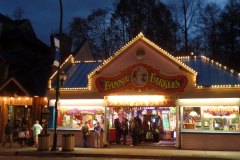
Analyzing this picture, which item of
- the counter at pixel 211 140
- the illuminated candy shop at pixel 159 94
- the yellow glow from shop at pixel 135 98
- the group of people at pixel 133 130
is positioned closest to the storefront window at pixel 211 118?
the illuminated candy shop at pixel 159 94

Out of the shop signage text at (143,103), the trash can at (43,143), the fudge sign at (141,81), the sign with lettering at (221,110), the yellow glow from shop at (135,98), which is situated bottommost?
the trash can at (43,143)

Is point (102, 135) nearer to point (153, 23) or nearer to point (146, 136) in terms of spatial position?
point (146, 136)

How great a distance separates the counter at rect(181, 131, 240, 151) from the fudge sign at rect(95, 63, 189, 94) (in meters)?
2.70

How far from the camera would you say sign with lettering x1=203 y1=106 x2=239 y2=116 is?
16.3 m

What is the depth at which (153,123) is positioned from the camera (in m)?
19.9

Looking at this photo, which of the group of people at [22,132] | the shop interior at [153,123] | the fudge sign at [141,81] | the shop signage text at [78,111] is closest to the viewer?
the fudge sign at [141,81]

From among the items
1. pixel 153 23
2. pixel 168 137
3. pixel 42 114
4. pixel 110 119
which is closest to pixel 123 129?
pixel 110 119

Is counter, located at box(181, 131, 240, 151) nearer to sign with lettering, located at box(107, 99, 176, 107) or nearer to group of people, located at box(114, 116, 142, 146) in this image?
sign with lettering, located at box(107, 99, 176, 107)

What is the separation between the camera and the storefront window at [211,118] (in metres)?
16.4

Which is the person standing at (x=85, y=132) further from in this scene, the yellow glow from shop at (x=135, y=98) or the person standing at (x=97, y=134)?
the yellow glow from shop at (x=135, y=98)

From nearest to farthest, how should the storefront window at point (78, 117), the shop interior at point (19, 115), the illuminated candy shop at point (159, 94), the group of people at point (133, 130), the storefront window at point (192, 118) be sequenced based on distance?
the illuminated candy shop at point (159, 94) → the storefront window at point (192, 118) → the group of people at point (133, 130) → the storefront window at point (78, 117) → the shop interior at point (19, 115)

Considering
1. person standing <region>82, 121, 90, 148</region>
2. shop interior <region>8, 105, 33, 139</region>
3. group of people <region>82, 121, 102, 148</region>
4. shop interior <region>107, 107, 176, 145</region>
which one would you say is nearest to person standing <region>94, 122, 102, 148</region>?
group of people <region>82, 121, 102, 148</region>

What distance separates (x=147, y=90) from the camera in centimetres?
1709

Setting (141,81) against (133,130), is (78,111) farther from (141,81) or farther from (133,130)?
(141,81)
